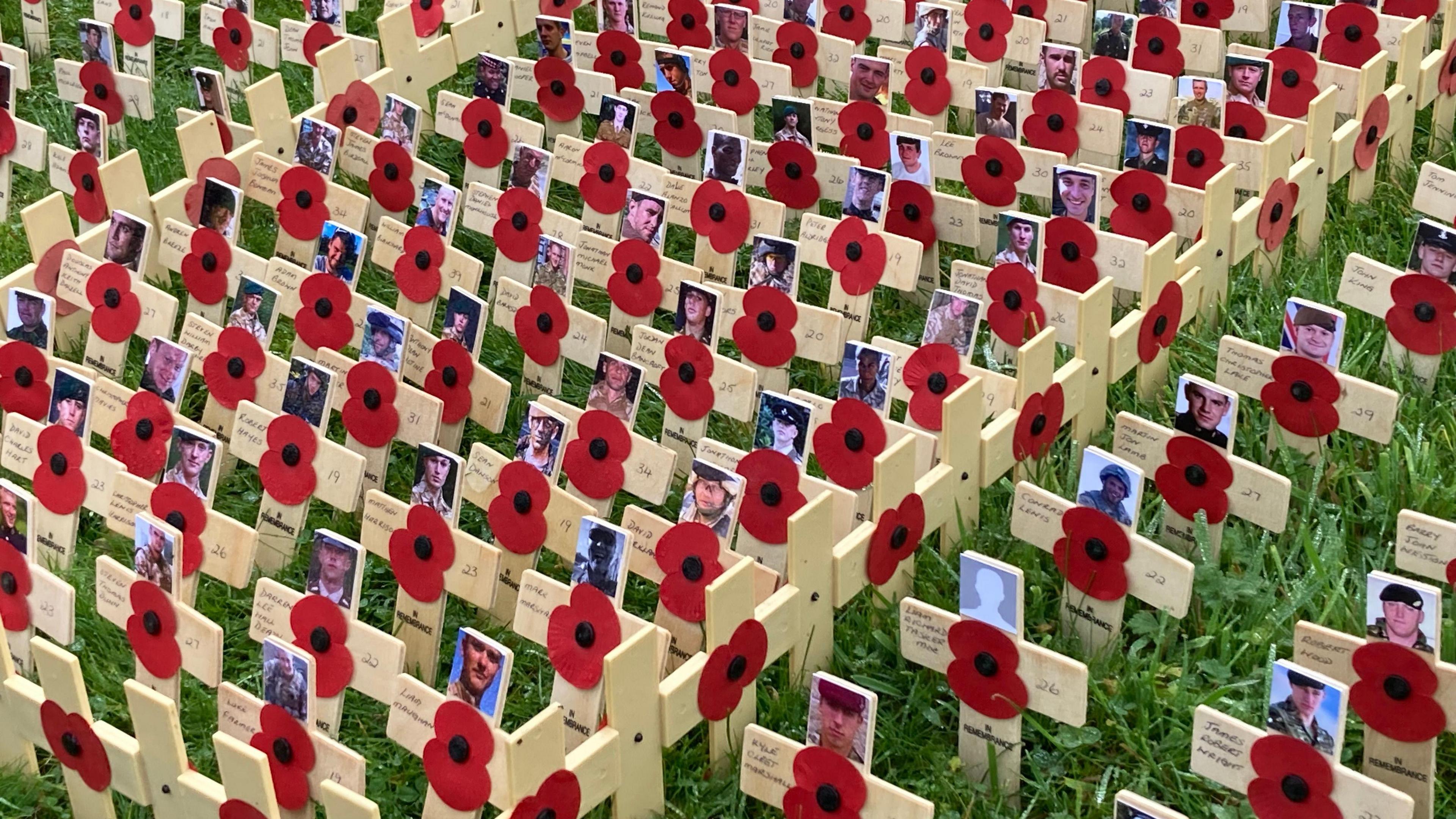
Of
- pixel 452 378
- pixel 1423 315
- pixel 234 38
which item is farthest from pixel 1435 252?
pixel 234 38

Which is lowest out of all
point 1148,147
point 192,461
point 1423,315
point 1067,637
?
point 1067,637

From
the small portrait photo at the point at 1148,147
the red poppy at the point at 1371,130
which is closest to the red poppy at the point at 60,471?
the small portrait photo at the point at 1148,147

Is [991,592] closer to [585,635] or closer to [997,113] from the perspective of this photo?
[585,635]

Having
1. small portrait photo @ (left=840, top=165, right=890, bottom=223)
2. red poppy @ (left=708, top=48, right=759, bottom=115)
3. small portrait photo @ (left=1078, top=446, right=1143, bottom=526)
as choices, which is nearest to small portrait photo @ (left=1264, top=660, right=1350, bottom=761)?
small portrait photo @ (left=1078, top=446, right=1143, bottom=526)

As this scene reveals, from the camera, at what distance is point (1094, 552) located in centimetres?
308

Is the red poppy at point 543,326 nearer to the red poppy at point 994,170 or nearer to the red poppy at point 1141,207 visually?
the red poppy at point 994,170

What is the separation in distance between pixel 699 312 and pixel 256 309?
96 cm

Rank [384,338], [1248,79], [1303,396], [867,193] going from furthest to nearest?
[1248,79] → [867,193] → [384,338] → [1303,396]

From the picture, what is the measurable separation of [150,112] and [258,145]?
51 centimetres

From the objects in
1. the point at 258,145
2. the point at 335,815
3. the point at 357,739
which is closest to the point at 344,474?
the point at 357,739

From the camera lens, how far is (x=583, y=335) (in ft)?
12.5

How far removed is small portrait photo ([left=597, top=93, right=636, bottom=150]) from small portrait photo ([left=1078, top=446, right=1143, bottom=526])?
1.74 meters

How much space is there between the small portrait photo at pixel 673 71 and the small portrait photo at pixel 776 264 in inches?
39.6

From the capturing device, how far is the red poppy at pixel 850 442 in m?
3.28
